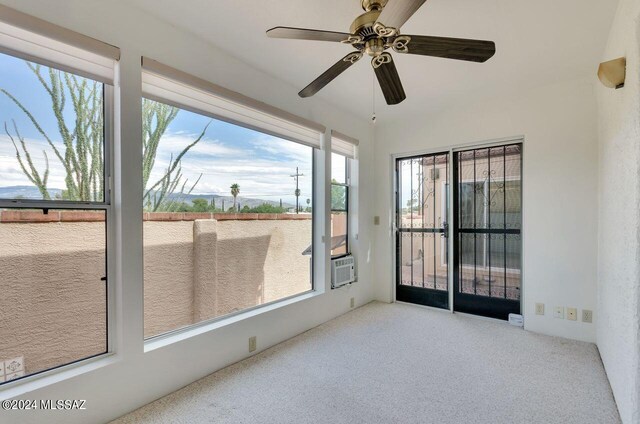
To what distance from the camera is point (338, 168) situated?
3924 mm

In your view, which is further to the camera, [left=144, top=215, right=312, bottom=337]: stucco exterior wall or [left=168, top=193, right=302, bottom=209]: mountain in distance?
[left=168, top=193, right=302, bottom=209]: mountain in distance

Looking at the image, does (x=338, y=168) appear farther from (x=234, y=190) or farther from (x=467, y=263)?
(x=467, y=263)

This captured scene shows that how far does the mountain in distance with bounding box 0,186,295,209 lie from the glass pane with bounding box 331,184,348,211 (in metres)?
0.66

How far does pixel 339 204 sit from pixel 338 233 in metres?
0.37

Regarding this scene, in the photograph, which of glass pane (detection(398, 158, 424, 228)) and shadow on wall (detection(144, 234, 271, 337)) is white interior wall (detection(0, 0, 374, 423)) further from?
glass pane (detection(398, 158, 424, 228))

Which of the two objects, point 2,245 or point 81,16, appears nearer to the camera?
point 2,245

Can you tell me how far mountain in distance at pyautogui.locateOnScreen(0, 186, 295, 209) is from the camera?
161 centimetres

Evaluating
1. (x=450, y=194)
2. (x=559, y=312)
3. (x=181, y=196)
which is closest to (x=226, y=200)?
(x=181, y=196)

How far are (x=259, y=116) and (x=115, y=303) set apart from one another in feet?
5.99

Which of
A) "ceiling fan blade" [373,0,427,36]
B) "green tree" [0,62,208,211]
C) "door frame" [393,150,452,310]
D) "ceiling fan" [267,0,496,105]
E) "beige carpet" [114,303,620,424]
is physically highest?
"ceiling fan" [267,0,496,105]

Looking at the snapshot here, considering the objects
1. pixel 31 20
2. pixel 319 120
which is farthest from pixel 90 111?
pixel 319 120

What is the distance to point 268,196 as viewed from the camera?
10.2 ft

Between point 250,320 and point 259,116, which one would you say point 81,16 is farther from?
point 250,320

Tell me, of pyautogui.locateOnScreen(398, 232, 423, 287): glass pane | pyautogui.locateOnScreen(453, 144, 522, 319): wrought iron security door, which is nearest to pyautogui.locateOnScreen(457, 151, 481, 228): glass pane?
pyautogui.locateOnScreen(453, 144, 522, 319): wrought iron security door
